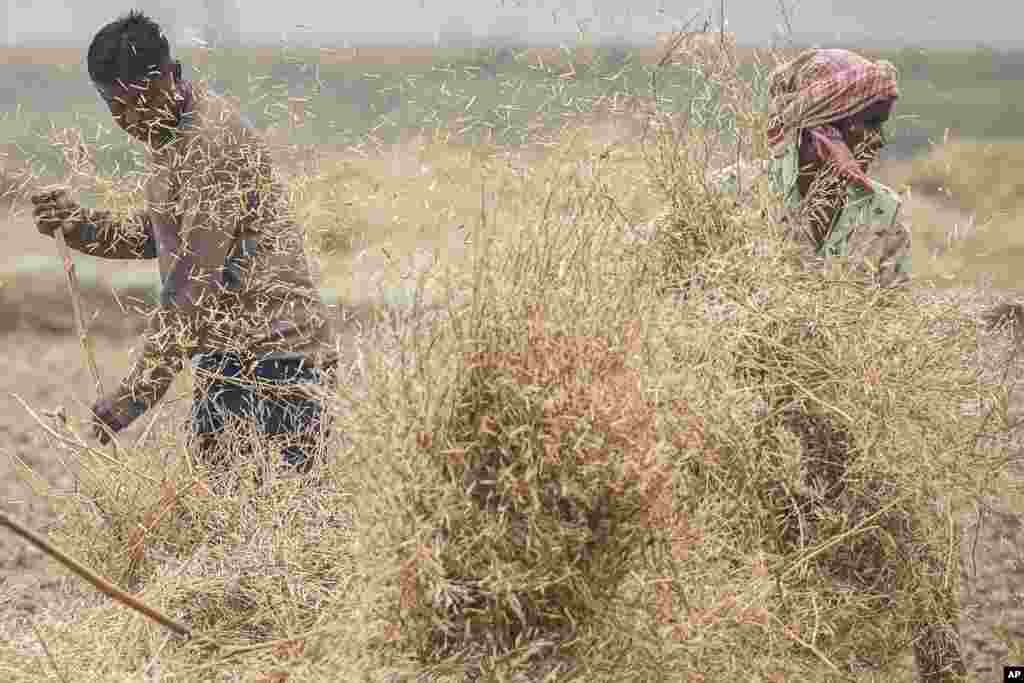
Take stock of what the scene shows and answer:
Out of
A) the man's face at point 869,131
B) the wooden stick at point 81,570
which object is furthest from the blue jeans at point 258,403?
the man's face at point 869,131

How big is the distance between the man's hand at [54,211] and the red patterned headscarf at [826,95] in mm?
1544

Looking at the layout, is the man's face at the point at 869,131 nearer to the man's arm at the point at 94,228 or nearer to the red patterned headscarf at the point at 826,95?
the red patterned headscarf at the point at 826,95

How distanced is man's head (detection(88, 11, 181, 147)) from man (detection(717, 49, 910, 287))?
1.25 meters

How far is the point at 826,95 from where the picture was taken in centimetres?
279

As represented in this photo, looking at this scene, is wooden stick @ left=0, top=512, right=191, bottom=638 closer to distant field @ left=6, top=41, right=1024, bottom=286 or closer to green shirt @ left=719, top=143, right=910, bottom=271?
distant field @ left=6, top=41, right=1024, bottom=286

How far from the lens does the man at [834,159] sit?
98.0 inches

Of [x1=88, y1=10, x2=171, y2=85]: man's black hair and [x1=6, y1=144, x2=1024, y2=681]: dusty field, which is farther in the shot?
[x1=88, y1=10, x2=171, y2=85]: man's black hair

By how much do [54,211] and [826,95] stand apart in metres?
1.72

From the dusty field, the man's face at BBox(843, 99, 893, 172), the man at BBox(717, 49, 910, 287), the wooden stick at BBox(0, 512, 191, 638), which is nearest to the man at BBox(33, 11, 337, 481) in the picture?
the dusty field

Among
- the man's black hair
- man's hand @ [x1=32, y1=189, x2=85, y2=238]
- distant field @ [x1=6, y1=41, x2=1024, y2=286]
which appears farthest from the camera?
man's hand @ [x1=32, y1=189, x2=85, y2=238]

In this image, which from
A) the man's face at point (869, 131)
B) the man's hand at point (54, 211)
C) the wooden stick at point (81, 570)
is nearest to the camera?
the wooden stick at point (81, 570)

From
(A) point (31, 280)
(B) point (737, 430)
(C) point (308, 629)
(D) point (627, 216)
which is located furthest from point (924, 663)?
(A) point (31, 280)

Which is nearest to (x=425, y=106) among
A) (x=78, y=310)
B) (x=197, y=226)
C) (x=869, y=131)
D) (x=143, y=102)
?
(x=197, y=226)

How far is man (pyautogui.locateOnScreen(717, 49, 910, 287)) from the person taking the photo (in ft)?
8.16
